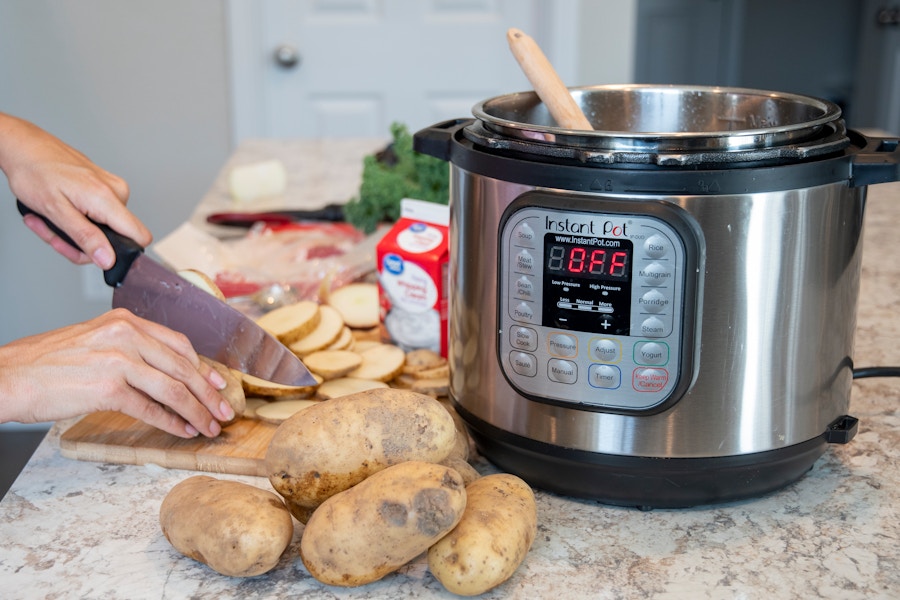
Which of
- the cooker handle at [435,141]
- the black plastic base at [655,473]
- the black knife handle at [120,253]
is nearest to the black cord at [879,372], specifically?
the black plastic base at [655,473]

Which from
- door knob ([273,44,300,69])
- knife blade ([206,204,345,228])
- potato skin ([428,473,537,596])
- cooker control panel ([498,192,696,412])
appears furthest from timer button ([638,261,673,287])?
door knob ([273,44,300,69])

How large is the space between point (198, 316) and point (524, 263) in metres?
0.45

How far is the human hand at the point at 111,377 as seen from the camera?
3.11ft

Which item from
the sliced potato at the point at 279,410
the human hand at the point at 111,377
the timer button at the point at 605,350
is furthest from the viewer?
the sliced potato at the point at 279,410

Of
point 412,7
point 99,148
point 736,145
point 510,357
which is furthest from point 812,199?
point 99,148

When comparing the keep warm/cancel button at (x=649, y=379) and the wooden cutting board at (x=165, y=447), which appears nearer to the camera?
the keep warm/cancel button at (x=649, y=379)

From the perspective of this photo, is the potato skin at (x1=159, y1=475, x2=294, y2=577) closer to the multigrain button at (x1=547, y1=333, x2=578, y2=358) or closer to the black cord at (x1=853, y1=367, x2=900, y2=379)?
the multigrain button at (x1=547, y1=333, x2=578, y2=358)

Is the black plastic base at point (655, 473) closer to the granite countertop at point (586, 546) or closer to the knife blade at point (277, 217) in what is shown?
the granite countertop at point (586, 546)

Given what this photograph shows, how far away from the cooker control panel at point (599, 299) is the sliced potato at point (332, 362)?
1.15ft

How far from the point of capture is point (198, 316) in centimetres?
111

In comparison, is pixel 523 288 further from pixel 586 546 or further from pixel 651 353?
pixel 586 546

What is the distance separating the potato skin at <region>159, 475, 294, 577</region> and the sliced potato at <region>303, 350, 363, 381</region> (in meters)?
0.34

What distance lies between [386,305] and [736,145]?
624 mm

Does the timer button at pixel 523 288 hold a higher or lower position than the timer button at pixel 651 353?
higher
